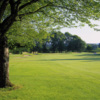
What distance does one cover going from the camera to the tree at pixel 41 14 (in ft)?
22.1

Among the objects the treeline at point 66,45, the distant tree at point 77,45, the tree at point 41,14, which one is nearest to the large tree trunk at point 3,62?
the tree at point 41,14

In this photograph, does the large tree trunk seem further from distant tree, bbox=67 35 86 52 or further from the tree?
distant tree, bbox=67 35 86 52

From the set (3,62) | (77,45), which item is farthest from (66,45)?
(3,62)

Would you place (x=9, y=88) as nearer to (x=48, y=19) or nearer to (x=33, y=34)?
(x=33, y=34)

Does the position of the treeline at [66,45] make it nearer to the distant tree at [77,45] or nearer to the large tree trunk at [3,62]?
the distant tree at [77,45]

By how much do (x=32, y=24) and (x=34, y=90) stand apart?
521 cm

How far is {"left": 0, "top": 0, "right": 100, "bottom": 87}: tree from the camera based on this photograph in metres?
6.72

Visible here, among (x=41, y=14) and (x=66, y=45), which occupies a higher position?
(x=66, y=45)

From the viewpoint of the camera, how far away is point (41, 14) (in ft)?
30.1

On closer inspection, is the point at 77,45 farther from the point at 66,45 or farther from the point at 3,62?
the point at 3,62

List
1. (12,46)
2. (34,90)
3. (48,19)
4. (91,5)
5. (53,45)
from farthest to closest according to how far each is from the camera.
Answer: (53,45) → (12,46) → (48,19) → (34,90) → (91,5)

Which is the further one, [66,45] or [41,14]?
[66,45]

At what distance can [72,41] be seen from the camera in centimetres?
11556

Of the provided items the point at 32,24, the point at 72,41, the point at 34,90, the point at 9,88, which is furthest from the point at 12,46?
the point at 72,41
